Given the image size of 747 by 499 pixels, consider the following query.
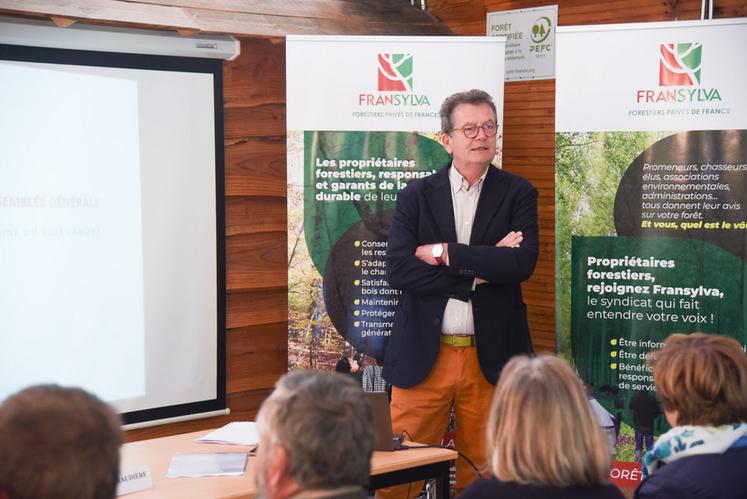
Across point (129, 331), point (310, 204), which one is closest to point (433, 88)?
point (310, 204)

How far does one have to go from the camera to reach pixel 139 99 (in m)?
4.16

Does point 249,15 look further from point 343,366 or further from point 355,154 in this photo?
point 343,366

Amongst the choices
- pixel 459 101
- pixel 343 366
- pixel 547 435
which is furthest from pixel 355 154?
pixel 547 435

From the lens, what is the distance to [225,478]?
2648mm

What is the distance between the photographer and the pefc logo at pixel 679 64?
3996 mm

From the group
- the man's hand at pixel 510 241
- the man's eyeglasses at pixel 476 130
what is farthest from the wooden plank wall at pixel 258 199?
the man's hand at pixel 510 241

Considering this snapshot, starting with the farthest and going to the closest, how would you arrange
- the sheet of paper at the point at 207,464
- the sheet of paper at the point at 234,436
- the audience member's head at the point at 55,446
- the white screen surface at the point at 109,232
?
1. the white screen surface at the point at 109,232
2. the sheet of paper at the point at 234,436
3. the sheet of paper at the point at 207,464
4. the audience member's head at the point at 55,446

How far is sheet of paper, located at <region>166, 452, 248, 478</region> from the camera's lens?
8.78ft

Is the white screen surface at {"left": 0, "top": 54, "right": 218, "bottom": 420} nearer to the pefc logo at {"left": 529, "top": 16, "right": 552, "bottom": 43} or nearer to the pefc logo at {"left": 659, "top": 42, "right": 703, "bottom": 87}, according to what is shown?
Answer: the pefc logo at {"left": 529, "top": 16, "right": 552, "bottom": 43}

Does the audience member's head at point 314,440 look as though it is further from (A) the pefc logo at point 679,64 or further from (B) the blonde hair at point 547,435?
(A) the pefc logo at point 679,64

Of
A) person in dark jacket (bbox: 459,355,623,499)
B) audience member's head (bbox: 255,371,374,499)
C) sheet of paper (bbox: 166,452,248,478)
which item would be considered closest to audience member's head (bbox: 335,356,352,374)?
sheet of paper (bbox: 166,452,248,478)

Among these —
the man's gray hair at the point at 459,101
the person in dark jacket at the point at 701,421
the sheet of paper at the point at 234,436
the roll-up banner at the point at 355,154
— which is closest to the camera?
the person in dark jacket at the point at 701,421

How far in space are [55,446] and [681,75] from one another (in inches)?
136

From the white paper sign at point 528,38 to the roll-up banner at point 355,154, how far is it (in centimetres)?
79
